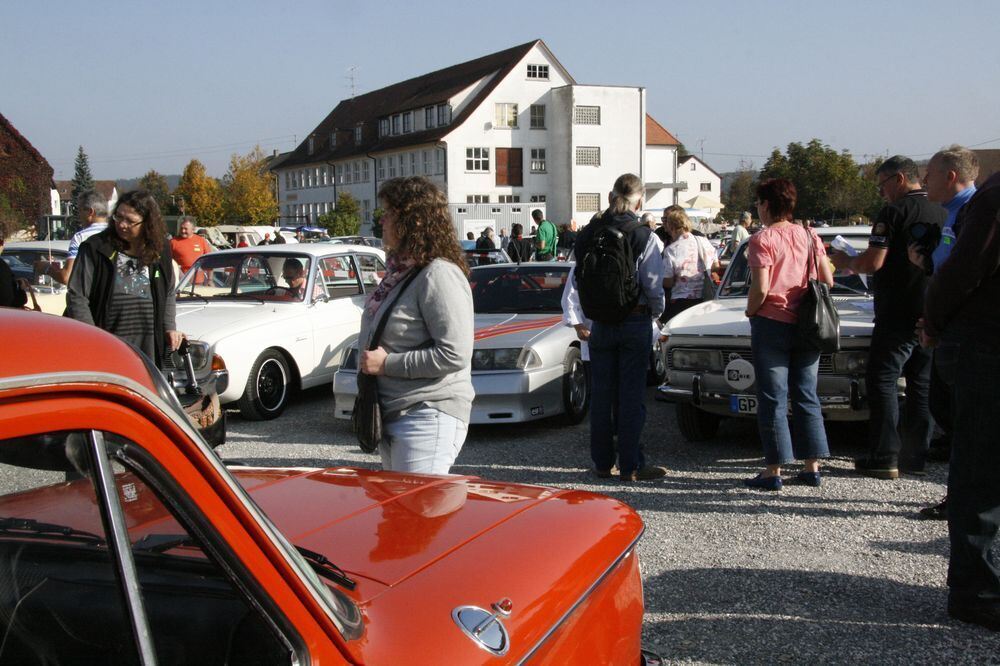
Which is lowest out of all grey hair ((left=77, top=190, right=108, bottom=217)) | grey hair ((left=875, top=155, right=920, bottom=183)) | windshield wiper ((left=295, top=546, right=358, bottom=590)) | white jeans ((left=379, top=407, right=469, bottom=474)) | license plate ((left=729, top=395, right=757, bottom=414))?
license plate ((left=729, top=395, right=757, bottom=414))

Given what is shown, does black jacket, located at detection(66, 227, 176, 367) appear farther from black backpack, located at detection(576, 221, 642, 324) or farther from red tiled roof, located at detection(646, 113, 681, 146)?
red tiled roof, located at detection(646, 113, 681, 146)

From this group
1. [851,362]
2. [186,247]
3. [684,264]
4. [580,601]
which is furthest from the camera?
[186,247]

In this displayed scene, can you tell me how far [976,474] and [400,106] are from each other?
6590 centimetres

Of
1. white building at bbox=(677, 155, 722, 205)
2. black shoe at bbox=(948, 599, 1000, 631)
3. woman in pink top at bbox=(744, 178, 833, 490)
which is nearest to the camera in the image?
black shoe at bbox=(948, 599, 1000, 631)

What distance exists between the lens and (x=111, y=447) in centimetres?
121

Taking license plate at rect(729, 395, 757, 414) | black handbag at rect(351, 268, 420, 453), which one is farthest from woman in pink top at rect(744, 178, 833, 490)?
black handbag at rect(351, 268, 420, 453)

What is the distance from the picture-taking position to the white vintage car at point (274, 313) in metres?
8.46

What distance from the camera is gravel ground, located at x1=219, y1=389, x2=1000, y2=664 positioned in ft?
12.0

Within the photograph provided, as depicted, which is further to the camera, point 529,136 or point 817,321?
point 529,136

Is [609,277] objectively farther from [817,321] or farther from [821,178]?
[821,178]

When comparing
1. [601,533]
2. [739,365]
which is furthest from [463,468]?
[601,533]

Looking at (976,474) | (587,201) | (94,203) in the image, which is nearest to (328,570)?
(976,474)

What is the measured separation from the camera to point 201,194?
73188 millimetres

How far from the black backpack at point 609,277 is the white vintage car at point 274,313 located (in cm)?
327
